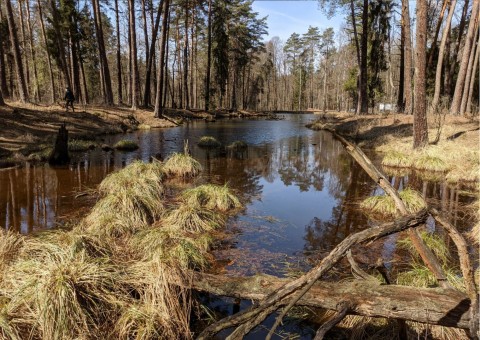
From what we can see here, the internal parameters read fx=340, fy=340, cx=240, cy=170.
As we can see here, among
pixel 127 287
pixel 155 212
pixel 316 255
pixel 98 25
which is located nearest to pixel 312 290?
pixel 127 287

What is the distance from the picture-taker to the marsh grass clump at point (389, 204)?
21.9ft

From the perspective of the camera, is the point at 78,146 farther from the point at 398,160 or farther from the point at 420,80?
the point at 420,80

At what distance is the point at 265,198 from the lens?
27.4ft

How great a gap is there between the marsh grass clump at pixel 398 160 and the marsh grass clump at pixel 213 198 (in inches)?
280

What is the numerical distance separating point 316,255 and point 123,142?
1180cm

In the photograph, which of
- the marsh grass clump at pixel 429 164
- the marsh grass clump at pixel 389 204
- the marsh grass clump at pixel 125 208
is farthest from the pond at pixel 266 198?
the marsh grass clump at pixel 429 164

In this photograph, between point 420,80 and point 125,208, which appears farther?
point 420,80

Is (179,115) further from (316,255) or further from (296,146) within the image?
(316,255)

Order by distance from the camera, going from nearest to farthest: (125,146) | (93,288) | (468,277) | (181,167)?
(468,277), (93,288), (181,167), (125,146)

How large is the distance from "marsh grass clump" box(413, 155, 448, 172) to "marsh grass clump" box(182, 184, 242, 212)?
23.9ft

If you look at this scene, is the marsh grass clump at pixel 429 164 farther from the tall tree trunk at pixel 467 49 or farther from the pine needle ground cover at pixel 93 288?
the tall tree trunk at pixel 467 49

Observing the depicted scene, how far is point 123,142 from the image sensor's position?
48.7 ft

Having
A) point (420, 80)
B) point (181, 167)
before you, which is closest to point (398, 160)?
point (420, 80)

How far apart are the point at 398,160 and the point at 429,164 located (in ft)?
3.43
